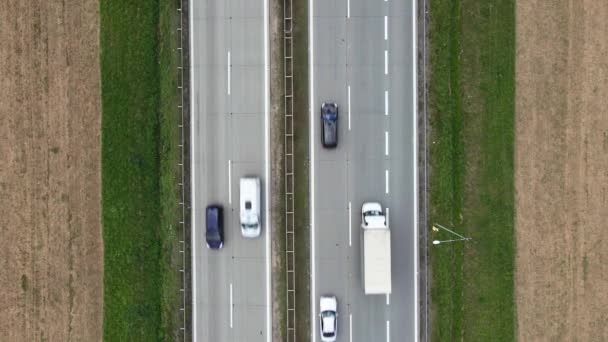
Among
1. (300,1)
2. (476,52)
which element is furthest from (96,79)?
(476,52)

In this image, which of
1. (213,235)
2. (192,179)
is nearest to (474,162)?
(213,235)

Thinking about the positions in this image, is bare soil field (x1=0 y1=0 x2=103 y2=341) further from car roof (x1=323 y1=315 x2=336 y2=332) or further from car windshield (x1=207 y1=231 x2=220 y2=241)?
car roof (x1=323 y1=315 x2=336 y2=332)

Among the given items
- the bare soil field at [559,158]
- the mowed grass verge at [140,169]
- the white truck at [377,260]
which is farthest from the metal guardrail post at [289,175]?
the bare soil field at [559,158]

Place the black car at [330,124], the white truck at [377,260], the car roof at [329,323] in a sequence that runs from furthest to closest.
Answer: the black car at [330,124] → the car roof at [329,323] → the white truck at [377,260]

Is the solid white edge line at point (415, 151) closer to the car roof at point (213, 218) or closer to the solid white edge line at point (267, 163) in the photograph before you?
the solid white edge line at point (267, 163)

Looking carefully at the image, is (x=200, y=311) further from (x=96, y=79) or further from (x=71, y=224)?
(x=96, y=79)
